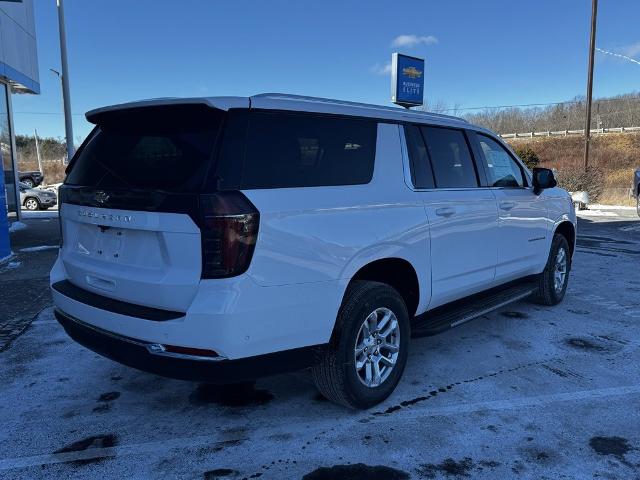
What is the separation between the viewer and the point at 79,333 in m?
3.19

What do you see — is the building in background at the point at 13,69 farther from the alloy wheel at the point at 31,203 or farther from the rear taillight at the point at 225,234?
the alloy wheel at the point at 31,203

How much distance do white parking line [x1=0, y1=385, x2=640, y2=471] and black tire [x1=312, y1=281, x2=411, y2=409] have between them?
16 cm

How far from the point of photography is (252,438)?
3.07 m

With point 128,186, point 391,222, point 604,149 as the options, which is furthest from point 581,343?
point 604,149

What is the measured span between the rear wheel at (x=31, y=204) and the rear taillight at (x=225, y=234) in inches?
948

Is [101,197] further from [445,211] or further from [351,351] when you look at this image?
[445,211]

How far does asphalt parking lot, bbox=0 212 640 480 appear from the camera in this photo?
9.10 ft

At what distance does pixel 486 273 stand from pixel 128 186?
299cm

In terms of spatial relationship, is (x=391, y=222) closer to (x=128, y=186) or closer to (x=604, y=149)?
(x=128, y=186)

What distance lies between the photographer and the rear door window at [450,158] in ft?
13.1

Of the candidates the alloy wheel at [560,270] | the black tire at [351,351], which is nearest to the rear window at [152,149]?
the black tire at [351,351]

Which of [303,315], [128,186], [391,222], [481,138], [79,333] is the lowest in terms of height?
[79,333]

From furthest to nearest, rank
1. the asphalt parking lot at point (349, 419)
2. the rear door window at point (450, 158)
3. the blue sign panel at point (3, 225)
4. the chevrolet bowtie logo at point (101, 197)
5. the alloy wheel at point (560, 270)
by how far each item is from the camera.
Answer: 1. the blue sign panel at point (3, 225)
2. the alloy wheel at point (560, 270)
3. the rear door window at point (450, 158)
4. the chevrolet bowtie logo at point (101, 197)
5. the asphalt parking lot at point (349, 419)

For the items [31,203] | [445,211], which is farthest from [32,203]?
[445,211]
